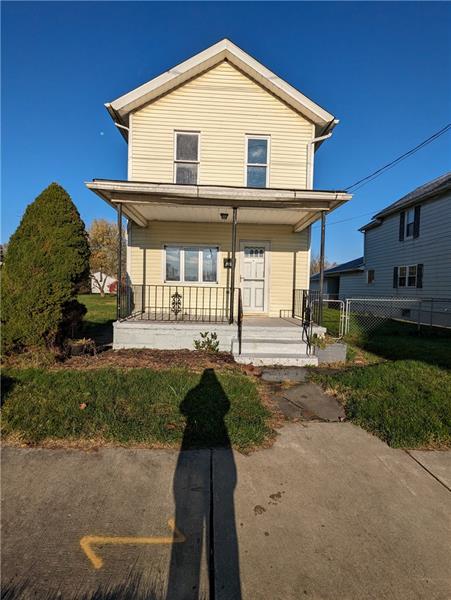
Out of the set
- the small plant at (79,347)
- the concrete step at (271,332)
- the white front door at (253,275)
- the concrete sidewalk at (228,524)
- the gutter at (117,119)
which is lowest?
the concrete sidewalk at (228,524)

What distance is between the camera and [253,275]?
→ 9.73m

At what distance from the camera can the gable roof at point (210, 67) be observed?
28.9ft

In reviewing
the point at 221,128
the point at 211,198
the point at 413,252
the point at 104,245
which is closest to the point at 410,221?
→ the point at 413,252

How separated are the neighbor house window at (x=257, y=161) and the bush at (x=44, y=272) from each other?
5299mm

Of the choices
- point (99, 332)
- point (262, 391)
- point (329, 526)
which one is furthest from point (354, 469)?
point (99, 332)

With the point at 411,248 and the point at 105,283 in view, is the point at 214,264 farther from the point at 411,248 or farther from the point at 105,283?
the point at 105,283

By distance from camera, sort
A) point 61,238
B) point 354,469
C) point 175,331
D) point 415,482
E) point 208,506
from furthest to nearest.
→ point 175,331 < point 61,238 < point 354,469 < point 415,482 < point 208,506

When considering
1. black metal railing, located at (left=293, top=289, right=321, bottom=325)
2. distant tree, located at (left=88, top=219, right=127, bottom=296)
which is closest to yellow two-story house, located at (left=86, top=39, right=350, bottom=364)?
black metal railing, located at (left=293, top=289, right=321, bottom=325)

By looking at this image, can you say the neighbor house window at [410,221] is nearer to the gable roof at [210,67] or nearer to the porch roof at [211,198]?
the gable roof at [210,67]

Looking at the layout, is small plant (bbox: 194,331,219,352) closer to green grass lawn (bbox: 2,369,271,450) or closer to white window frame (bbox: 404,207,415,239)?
green grass lawn (bbox: 2,369,271,450)

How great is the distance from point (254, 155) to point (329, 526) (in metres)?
9.37

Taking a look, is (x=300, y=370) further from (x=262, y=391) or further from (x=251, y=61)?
(x=251, y=61)

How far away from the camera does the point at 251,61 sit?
29.4 feet

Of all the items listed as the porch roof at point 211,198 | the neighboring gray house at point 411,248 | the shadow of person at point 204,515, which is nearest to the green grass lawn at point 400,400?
the shadow of person at point 204,515
